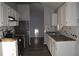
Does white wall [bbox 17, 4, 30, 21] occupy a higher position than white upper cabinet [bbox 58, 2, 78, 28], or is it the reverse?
white wall [bbox 17, 4, 30, 21]

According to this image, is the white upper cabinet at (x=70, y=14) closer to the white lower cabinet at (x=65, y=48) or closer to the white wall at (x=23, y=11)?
the white lower cabinet at (x=65, y=48)

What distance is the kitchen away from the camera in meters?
3.90

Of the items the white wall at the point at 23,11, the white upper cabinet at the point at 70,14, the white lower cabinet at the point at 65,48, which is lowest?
the white lower cabinet at the point at 65,48

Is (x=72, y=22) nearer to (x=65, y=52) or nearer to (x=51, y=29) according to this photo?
(x=65, y=52)

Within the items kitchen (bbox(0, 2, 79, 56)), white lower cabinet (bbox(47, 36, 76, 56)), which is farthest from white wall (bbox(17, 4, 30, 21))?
white lower cabinet (bbox(47, 36, 76, 56))

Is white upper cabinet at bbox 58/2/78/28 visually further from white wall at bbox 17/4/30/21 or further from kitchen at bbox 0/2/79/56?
white wall at bbox 17/4/30/21

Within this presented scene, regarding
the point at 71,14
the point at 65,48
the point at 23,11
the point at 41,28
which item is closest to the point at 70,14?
the point at 71,14

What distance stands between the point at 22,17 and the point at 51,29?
2.03 metres

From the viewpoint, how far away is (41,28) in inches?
520

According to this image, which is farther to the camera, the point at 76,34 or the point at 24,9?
the point at 24,9

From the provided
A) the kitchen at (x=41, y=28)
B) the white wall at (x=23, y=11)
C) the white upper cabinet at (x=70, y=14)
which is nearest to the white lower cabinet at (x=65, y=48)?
the kitchen at (x=41, y=28)

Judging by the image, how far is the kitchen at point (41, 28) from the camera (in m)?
3.90

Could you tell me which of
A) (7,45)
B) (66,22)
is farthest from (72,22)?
(7,45)

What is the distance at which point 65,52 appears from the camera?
404 centimetres
